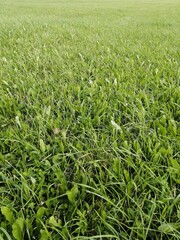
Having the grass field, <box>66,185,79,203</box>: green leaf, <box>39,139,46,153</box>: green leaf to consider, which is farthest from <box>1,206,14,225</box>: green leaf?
<box>39,139,46,153</box>: green leaf

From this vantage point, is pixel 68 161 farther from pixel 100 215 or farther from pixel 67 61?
pixel 67 61

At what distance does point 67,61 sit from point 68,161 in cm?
173

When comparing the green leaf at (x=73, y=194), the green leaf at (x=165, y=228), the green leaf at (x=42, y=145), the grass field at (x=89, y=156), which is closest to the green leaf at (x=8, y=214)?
the grass field at (x=89, y=156)

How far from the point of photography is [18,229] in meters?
0.79

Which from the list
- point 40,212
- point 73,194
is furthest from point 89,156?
point 40,212

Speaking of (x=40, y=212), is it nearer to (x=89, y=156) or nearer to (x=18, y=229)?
(x=18, y=229)

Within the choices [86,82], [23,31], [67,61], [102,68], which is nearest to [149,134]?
[86,82]

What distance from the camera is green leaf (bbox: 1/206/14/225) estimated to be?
82cm

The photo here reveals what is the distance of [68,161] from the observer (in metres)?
1.14

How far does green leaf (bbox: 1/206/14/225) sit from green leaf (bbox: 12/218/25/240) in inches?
1.9

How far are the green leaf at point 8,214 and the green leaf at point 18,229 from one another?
5cm

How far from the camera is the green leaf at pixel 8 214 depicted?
0.82 meters

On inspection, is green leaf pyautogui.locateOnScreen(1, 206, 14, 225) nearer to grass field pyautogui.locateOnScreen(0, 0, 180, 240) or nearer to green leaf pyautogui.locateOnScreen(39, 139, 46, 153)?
grass field pyautogui.locateOnScreen(0, 0, 180, 240)

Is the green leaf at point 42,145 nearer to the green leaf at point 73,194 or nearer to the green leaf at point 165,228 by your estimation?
the green leaf at point 73,194
